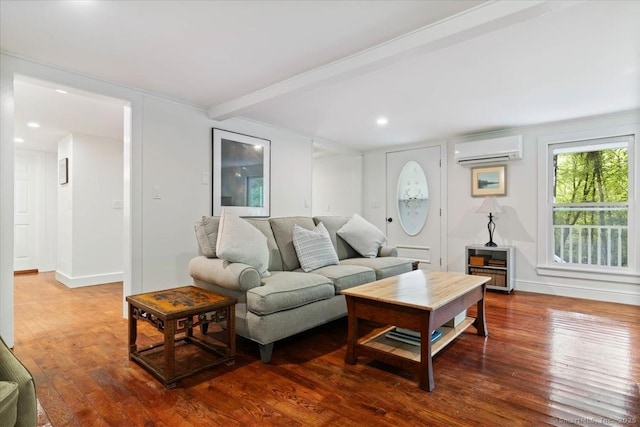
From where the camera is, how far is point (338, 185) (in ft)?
20.5

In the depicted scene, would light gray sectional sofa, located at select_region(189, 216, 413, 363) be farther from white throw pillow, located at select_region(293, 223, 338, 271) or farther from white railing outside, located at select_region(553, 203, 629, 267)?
white railing outside, located at select_region(553, 203, 629, 267)

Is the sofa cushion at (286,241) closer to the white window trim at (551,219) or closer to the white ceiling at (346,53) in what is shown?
the white ceiling at (346,53)

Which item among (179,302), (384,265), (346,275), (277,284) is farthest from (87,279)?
(384,265)

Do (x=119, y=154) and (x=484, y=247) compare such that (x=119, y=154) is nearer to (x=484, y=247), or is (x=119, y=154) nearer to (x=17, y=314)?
(x=17, y=314)

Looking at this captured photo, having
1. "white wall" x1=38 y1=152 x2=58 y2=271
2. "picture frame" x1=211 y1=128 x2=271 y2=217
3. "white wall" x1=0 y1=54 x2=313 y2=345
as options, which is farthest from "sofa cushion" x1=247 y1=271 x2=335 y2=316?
"white wall" x1=38 y1=152 x2=58 y2=271

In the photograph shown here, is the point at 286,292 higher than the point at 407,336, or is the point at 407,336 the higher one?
the point at 286,292

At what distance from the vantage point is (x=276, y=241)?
3115mm

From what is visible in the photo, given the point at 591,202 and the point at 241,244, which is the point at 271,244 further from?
the point at 591,202

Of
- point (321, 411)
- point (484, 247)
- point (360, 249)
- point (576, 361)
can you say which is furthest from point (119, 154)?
point (576, 361)

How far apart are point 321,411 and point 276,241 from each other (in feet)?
5.48

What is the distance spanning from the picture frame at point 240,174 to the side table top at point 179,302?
1.53 metres

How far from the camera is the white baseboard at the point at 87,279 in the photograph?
4.54 m

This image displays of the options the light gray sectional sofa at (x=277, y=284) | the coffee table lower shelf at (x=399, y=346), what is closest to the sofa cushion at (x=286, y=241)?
the light gray sectional sofa at (x=277, y=284)

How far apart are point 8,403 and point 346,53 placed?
2.43 m
